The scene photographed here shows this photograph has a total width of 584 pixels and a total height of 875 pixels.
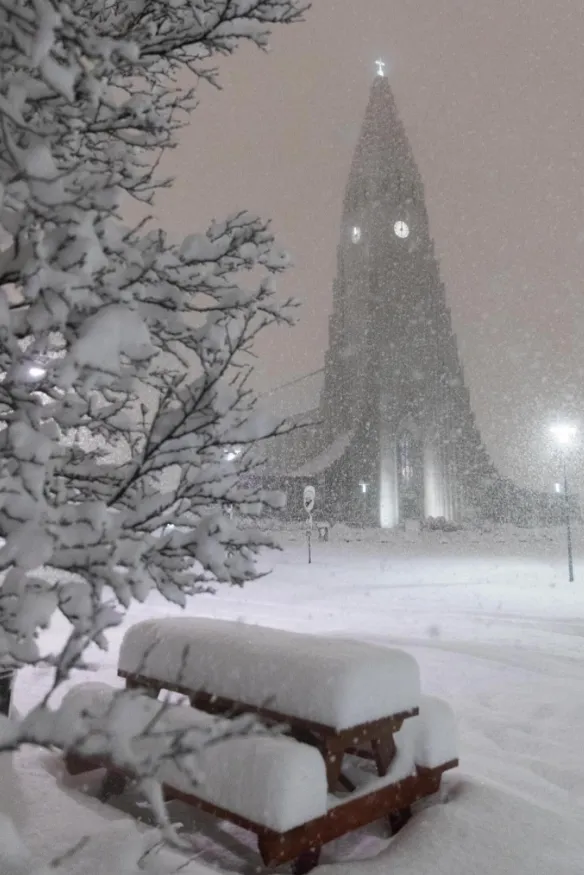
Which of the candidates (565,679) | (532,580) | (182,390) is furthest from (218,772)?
(532,580)

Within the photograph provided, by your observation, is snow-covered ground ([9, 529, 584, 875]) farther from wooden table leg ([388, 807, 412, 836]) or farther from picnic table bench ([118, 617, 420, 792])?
picnic table bench ([118, 617, 420, 792])

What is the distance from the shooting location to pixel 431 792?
14.3 feet

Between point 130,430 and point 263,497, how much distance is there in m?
0.71

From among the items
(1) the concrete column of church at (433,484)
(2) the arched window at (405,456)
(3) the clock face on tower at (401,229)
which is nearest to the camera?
(1) the concrete column of church at (433,484)

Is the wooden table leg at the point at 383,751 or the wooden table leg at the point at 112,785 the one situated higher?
the wooden table leg at the point at 383,751

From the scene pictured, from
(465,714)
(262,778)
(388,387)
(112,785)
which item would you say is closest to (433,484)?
(388,387)

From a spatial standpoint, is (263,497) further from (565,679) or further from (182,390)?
(565,679)

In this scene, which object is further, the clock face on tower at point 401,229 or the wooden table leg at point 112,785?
the clock face on tower at point 401,229

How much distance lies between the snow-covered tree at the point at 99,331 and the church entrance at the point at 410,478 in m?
45.5

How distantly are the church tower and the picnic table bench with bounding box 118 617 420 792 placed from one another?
140 feet

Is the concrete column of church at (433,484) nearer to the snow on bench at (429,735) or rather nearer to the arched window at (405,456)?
the arched window at (405,456)

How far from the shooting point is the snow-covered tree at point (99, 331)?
2.01m

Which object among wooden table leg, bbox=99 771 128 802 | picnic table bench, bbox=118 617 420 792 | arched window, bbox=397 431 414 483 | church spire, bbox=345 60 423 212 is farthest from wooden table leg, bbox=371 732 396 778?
church spire, bbox=345 60 423 212

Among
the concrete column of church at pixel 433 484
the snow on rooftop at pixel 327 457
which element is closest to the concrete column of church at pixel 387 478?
the concrete column of church at pixel 433 484
